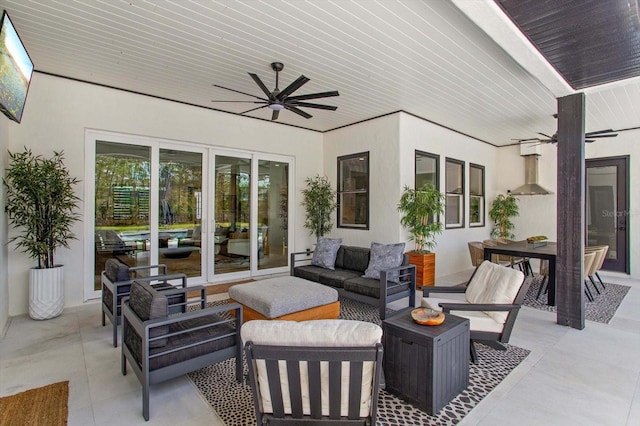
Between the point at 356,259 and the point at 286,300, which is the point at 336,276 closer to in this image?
the point at 356,259

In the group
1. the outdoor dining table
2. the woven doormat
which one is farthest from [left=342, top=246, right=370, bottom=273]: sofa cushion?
the woven doormat

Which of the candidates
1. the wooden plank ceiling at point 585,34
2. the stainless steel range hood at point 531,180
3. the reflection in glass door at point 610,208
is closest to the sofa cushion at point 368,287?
the wooden plank ceiling at point 585,34

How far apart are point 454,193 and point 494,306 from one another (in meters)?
4.87

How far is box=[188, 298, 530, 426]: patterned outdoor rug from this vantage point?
7.29ft

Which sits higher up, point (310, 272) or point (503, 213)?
point (503, 213)

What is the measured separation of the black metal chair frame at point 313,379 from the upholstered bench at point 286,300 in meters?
1.69

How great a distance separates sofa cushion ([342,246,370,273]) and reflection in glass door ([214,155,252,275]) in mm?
2159

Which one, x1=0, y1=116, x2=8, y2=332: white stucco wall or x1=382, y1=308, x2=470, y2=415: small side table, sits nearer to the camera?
x1=382, y1=308, x2=470, y2=415: small side table

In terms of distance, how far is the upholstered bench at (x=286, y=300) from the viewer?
341 centimetres

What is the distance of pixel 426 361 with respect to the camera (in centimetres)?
224

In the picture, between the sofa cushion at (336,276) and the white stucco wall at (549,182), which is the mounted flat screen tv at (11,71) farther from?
the white stucco wall at (549,182)

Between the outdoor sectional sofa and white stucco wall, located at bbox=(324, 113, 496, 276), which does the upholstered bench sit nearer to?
the outdoor sectional sofa

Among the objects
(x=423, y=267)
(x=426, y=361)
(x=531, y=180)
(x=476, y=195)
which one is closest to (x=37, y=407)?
(x=426, y=361)

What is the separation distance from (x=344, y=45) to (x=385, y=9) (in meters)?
0.75
